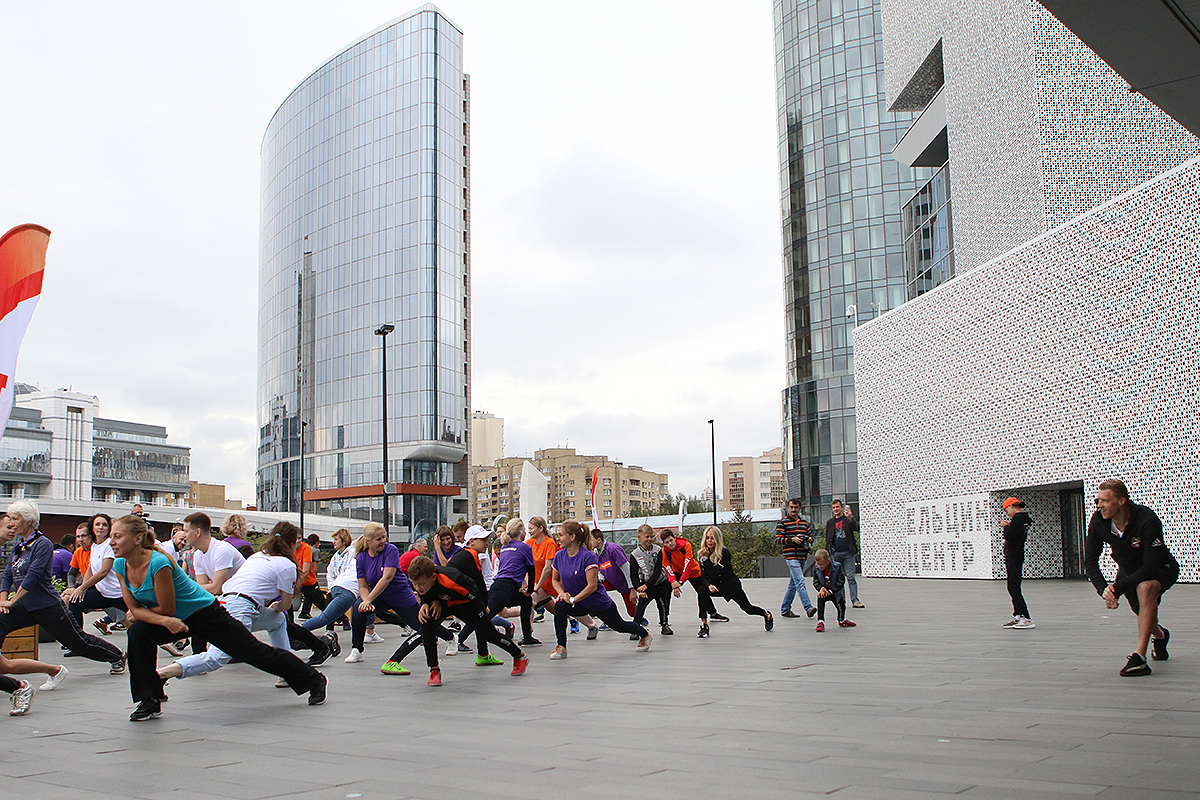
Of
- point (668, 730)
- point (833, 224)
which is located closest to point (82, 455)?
point (833, 224)

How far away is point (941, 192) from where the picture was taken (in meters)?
38.2

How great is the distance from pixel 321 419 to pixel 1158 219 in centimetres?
8177

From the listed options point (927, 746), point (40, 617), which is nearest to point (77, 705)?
point (40, 617)

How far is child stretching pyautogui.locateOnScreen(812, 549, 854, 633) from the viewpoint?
14.5 meters

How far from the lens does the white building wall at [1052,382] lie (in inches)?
821

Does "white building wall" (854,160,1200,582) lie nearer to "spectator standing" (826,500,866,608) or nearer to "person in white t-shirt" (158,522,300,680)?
"spectator standing" (826,500,866,608)

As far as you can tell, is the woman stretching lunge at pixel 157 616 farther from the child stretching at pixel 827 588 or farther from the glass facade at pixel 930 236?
the glass facade at pixel 930 236

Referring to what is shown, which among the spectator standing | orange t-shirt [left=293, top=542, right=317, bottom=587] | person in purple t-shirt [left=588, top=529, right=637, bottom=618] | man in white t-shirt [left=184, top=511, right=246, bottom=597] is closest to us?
man in white t-shirt [left=184, top=511, right=246, bottom=597]

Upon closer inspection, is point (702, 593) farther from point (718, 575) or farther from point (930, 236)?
point (930, 236)

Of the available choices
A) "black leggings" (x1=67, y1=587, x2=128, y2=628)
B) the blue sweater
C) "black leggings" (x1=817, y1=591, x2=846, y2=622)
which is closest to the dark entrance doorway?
"black leggings" (x1=817, y1=591, x2=846, y2=622)

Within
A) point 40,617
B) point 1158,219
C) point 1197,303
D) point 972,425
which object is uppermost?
point 1158,219

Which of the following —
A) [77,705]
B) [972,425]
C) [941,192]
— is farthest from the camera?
[941,192]

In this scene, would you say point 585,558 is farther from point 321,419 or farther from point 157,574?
point 321,419

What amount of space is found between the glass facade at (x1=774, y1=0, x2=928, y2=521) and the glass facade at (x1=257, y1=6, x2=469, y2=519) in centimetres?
3525
